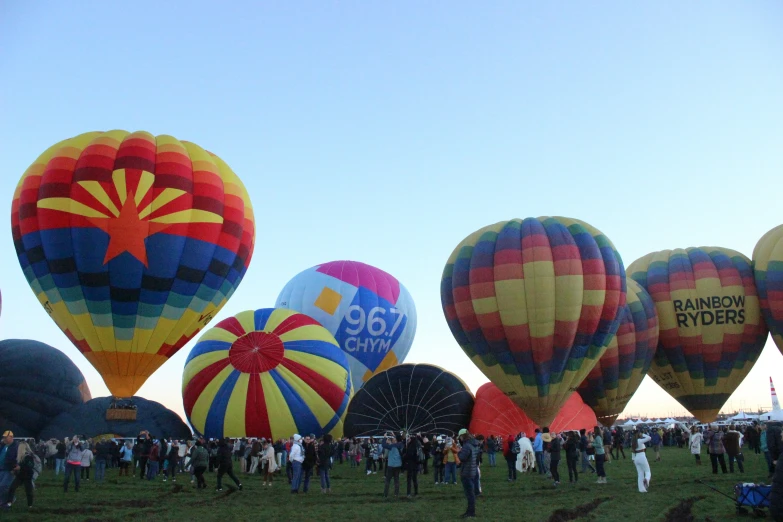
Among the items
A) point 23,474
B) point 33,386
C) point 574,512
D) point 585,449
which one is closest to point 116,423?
point 33,386

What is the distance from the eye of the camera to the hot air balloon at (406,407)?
74.8ft

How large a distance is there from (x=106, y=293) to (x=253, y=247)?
4.92 m

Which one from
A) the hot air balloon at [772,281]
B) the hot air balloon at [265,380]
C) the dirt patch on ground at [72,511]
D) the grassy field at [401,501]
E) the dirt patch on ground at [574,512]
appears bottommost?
the dirt patch on ground at [574,512]

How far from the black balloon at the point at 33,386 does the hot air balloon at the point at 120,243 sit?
6074mm

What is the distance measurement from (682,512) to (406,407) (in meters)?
14.4

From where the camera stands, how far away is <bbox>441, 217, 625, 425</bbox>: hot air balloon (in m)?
19.4

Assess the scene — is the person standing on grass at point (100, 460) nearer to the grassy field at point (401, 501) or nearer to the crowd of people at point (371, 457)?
the crowd of people at point (371, 457)

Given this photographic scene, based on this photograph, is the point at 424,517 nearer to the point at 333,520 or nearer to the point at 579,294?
the point at 333,520

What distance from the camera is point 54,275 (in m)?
18.7

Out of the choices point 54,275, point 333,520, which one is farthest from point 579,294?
point 54,275

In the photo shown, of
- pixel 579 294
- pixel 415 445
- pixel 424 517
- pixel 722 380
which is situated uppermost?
pixel 579 294

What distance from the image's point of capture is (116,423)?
805 inches

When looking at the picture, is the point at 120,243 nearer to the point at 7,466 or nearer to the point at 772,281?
the point at 7,466

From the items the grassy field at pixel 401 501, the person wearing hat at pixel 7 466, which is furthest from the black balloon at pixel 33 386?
the person wearing hat at pixel 7 466
